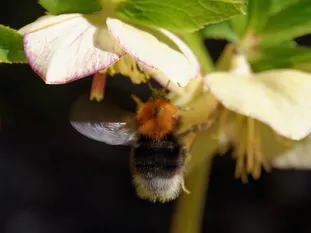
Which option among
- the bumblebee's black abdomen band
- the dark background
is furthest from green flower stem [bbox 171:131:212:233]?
the dark background

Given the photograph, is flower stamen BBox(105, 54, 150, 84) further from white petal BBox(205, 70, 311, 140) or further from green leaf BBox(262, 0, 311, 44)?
green leaf BBox(262, 0, 311, 44)

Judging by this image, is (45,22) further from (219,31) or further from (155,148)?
(219,31)

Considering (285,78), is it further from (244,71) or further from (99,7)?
(99,7)

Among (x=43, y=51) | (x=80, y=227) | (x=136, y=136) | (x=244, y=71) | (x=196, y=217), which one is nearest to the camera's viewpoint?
(x=43, y=51)

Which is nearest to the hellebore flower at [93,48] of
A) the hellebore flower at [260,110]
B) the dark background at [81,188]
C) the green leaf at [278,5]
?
the hellebore flower at [260,110]

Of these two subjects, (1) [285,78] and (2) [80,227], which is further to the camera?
(2) [80,227]

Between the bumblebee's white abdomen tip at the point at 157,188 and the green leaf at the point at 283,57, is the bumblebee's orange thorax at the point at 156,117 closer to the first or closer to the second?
the bumblebee's white abdomen tip at the point at 157,188

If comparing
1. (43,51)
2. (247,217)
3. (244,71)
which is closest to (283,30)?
(244,71)
